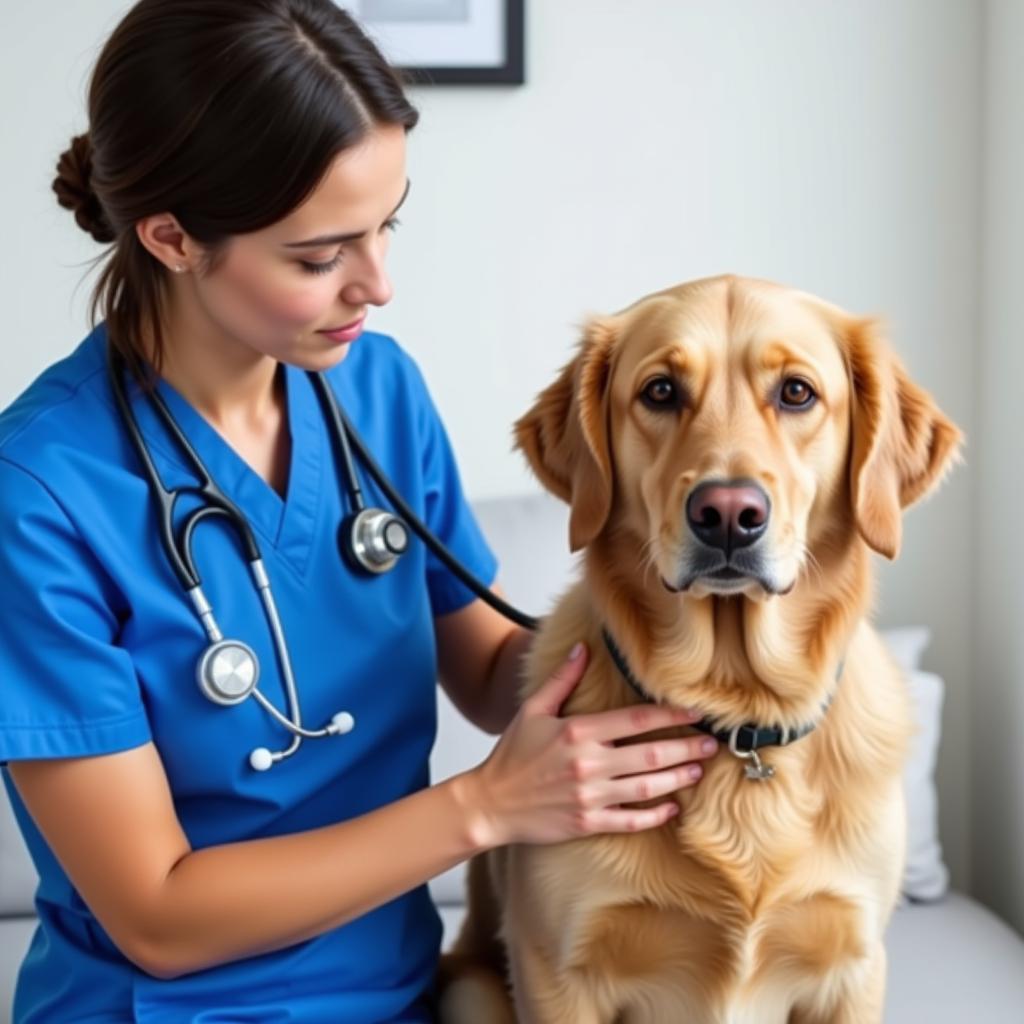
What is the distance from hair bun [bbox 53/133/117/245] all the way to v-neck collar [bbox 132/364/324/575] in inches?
6.9

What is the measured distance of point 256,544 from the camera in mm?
1452

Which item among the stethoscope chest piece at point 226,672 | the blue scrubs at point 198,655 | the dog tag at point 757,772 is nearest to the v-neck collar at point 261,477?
the blue scrubs at point 198,655

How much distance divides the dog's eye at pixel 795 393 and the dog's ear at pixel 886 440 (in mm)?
67

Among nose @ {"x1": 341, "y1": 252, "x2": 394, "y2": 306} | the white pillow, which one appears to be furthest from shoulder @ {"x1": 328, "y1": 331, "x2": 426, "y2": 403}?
the white pillow

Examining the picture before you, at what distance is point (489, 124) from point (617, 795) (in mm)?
1497

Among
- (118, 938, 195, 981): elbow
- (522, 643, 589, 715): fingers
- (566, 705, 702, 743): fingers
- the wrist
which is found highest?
(522, 643, 589, 715): fingers

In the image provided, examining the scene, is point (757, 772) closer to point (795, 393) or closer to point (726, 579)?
point (726, 579)

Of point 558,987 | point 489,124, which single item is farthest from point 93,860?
point 489,124

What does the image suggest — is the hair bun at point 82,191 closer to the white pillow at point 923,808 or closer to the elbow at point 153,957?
the elbow at point 153,957

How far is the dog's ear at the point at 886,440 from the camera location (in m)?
1.39

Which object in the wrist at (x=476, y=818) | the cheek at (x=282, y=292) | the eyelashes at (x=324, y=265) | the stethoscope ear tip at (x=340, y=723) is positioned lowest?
the wrist at (x=476, y=818)

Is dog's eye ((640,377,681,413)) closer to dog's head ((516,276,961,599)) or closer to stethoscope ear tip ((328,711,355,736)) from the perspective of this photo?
dog's head ((516,276,961,599))

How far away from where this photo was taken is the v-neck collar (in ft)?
4.76

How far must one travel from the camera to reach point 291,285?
1.35 m
